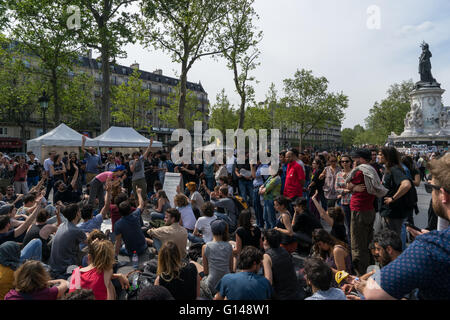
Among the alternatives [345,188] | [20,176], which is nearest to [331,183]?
[345,188]

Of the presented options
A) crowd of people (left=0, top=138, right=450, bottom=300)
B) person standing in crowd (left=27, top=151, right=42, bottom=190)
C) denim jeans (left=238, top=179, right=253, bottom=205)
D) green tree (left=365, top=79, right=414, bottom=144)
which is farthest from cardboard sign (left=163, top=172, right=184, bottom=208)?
green tree (left=365, top=79, right=414, bottom=144)

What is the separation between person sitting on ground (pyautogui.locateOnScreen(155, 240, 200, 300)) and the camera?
289 centimetres

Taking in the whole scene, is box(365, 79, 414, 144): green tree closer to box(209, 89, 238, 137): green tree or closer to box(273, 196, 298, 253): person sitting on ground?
box(209, 89, 238, 137): green tree

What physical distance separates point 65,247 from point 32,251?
1.41 ft

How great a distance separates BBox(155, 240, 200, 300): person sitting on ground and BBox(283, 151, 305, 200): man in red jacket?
3904 millimetres

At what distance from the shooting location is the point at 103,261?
3.04 meters

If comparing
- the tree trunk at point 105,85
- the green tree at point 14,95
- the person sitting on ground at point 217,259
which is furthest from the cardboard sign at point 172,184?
the green tree at point 14,95

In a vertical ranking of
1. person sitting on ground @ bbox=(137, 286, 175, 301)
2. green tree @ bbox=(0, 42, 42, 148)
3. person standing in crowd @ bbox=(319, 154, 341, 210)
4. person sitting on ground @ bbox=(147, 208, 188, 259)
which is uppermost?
green tree @ bbox=(0, 42, 42, 148)

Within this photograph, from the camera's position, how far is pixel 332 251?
3863mm

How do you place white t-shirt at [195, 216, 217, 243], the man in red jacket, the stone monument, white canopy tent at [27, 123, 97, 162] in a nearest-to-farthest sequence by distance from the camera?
white t-shirt at [195, 216, 217, 243]
the man in red jacket
white canopy tent at [27, 123, 97, 162]
the stone monument

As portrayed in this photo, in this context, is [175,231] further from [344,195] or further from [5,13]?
[5,13]

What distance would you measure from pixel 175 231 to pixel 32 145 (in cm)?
1621

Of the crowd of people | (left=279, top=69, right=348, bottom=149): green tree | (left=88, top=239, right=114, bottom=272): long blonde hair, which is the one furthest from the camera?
(left=279, top=69, right=348, bottom=149): green tree
